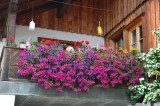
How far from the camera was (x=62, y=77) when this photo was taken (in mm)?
6113

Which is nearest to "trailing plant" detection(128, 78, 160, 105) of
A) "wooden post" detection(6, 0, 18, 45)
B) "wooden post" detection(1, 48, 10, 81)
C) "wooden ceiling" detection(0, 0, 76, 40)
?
"wooden post" detection(1, 48, 10, 81)

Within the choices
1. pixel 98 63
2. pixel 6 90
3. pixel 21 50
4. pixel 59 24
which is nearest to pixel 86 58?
pixel 98 63

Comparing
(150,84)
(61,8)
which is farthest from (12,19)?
(150,84)

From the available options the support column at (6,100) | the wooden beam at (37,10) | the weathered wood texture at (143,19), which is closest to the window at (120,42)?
the weathered wood texture at (143,19)

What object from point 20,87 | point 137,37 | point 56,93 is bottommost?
point 56,93

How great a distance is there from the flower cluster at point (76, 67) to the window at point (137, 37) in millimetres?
1001

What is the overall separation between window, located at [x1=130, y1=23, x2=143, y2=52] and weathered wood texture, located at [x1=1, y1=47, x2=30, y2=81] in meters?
3.42

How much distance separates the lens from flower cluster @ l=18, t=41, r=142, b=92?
6088 mm

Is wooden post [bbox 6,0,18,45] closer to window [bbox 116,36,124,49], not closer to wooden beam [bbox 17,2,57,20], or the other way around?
wooden beam [bbox 17,2,57,20]

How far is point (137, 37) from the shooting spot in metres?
7.90

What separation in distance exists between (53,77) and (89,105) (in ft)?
7.40

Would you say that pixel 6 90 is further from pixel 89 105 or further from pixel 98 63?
pixel 89 105

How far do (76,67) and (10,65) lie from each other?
1512 mm

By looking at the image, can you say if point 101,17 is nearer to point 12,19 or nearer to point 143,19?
point 143,19
